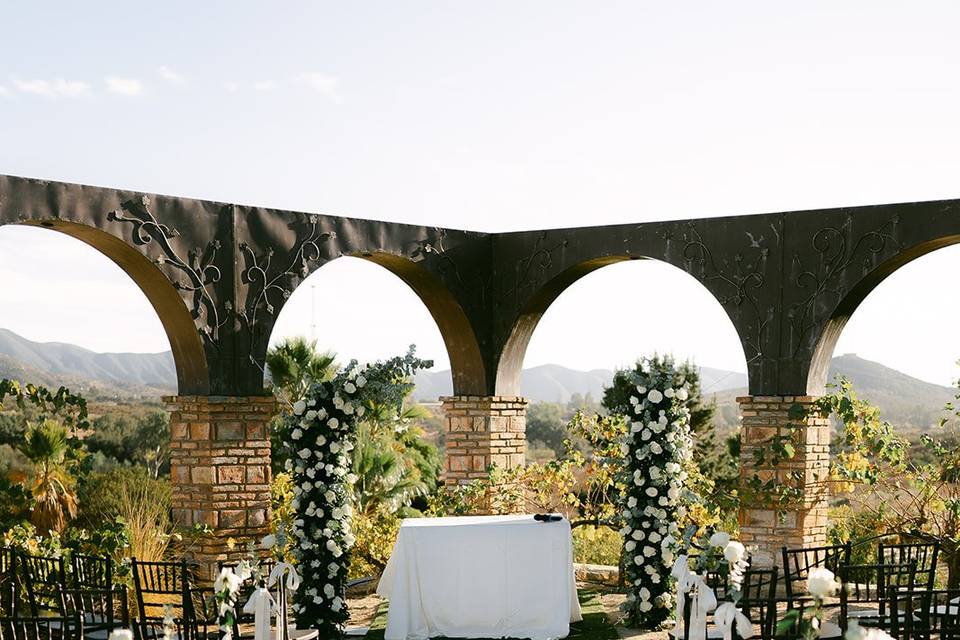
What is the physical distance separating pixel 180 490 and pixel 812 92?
11.3 metres

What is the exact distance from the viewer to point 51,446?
14.6 meters

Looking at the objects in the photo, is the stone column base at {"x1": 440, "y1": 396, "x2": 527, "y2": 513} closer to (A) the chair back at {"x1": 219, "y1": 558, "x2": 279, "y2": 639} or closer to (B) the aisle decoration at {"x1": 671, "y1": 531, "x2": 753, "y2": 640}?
(A) the chair back at {"x1": 219, "y1": 558, "x2": 279, "y2": 639}

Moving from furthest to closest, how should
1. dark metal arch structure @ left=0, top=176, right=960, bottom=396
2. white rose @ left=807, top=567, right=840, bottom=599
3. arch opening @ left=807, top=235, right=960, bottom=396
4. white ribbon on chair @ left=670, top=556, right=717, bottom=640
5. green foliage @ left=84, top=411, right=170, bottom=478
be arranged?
arch opening @ left=807, top=235, right=960, bottom=396 → green foliage @ left=84, top=411, right=170, bottom=478 → dark metal arch structure @ left=0, top=176, right=960, bottom=396 → white ribbon on chair @ left=670, top=556, right=717, bottom=640 → white rose @ left=807, top=567, right=840, bottom=599

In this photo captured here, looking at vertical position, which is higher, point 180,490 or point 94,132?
point 94,132

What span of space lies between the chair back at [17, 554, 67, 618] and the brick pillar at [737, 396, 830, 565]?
5.31 metres

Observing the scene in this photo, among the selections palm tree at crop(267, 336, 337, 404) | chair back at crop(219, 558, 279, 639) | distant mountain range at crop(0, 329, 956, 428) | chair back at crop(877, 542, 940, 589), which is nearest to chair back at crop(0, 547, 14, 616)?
chair back at crop(219, 558, 279, 639)

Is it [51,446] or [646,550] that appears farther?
[51,446]

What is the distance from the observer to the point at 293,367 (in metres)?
14.7

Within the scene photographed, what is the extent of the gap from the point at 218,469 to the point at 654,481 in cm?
324

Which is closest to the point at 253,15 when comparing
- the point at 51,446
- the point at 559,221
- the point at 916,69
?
the point at 51,446

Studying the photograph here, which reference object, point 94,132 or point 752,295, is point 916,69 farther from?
point 94,132

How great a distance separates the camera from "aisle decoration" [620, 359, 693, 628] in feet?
26.6

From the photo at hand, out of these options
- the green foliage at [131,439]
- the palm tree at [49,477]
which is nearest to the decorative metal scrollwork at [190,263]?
the palm tree at [49,477]

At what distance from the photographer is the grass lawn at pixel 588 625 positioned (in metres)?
8.09
